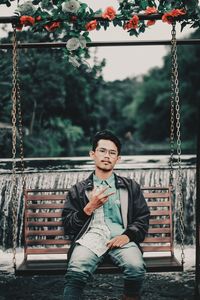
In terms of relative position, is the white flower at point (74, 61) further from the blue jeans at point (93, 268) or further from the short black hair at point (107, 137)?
the blue jeans at point (93, 268)

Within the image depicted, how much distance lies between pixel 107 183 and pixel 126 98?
66.8 m

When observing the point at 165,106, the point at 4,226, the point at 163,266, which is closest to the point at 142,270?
the point at 163,266

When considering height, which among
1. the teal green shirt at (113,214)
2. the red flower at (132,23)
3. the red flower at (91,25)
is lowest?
the teal green shirt at (113,214)

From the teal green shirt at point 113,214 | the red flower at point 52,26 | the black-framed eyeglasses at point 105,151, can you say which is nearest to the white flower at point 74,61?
the red flower at point 52,26

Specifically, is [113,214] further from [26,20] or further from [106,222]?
[26,20]

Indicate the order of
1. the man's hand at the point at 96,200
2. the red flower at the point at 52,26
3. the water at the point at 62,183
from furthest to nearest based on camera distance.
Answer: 1. the water at the point at 62,183
2. the red flower at the point at 52,26
3. the man's hand at the point at 96,200

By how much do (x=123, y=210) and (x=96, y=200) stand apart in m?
0.35

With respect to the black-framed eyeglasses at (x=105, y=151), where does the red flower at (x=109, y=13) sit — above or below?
above

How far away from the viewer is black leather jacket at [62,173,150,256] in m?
4.89

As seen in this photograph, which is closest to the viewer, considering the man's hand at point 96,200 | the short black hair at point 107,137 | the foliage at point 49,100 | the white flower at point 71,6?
the man's hand at point 96,200

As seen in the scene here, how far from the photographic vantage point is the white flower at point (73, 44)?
17.3ft

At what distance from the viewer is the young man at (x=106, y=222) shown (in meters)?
4.65

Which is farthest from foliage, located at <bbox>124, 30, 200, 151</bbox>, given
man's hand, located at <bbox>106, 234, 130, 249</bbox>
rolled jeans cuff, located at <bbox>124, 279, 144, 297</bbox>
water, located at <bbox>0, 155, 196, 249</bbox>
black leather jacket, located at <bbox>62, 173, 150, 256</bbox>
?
rolled jeans cuff, located at <bbox>124, 279, 144, 297</bbox>

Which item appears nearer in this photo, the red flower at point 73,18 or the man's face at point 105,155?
the man's face at point 105,155
